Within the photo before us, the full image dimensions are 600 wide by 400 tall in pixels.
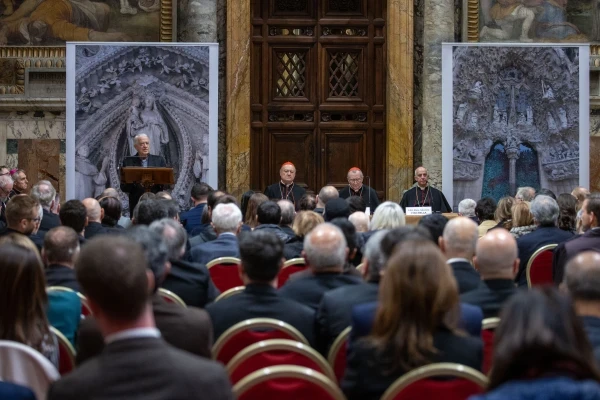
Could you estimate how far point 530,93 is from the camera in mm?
12352

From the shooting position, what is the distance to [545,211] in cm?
748

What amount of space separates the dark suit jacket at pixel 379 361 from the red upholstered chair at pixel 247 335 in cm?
57

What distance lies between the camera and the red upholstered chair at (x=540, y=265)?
6977mm

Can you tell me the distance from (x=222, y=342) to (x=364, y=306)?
636 millimetres

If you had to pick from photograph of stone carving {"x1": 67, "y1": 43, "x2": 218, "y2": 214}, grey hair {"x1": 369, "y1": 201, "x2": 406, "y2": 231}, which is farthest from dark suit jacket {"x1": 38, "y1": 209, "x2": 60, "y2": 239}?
photograph of stone carving {"x1": 67, "y1": 43, "x2": 218, "y2": 214}

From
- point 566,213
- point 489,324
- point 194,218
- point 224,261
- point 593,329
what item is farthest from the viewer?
point 194,218

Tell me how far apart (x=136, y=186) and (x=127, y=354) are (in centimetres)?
833

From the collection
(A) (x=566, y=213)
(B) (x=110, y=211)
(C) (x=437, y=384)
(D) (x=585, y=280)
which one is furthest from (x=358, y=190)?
(C) (x=437, y=384)

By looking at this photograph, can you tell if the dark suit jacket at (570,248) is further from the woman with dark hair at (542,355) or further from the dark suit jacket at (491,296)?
the woman with dark hair at (542,355)

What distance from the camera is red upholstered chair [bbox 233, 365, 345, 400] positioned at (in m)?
3.03

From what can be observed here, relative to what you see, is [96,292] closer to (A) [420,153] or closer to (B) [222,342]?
(B) [222,342]

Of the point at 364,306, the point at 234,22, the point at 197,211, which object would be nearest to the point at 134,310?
the point at 364,306

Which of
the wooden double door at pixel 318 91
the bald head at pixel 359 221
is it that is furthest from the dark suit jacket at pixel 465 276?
the wooden double door at pixel 318 91

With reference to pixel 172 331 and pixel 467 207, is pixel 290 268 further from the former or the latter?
pixel 467 207
